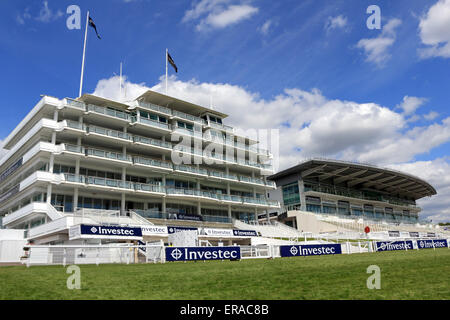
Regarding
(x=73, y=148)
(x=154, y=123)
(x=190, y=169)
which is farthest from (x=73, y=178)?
(x=190, y=169)

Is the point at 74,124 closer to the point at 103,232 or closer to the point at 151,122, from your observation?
the point at 151,122

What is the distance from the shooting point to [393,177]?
8569 centimetres

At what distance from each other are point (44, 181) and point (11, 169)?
1226cm

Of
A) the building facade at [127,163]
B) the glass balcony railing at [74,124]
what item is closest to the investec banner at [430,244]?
the building facade at [127,163]

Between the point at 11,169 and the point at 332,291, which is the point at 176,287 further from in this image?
the point at 11,169

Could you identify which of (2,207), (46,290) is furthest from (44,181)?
(46,290)

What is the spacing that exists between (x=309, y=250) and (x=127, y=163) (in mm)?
25572

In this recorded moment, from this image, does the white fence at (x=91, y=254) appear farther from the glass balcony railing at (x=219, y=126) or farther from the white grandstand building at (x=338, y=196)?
the white grandstand building at (x=338, y=196)

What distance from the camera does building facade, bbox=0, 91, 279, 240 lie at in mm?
41344

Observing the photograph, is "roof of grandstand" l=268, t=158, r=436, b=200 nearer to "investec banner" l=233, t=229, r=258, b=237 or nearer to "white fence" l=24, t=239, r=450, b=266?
"investec banner" l=233, t=229, r=258, b=237

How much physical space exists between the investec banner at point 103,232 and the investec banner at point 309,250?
12.4 metres

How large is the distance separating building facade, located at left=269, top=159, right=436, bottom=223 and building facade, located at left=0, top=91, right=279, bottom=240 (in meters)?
13.9

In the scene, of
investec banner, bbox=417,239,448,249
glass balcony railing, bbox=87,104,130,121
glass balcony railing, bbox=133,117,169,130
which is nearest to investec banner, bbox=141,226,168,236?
glass balcony railing, bbox=87,104,130,121

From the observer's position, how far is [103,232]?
95.9ft
